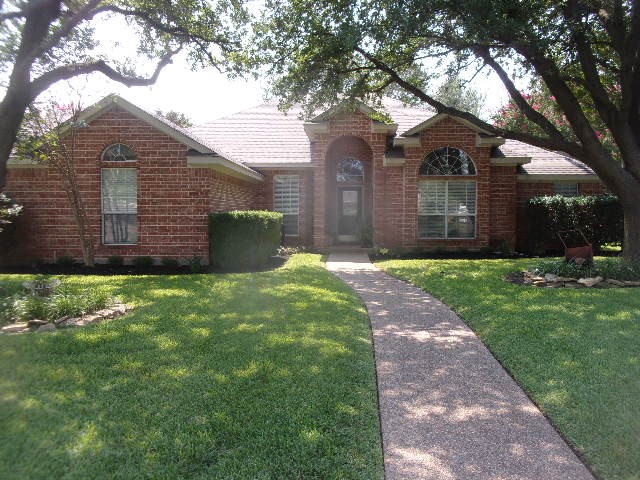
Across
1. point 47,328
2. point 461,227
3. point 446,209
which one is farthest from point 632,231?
point 47,328

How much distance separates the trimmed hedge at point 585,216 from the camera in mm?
17000

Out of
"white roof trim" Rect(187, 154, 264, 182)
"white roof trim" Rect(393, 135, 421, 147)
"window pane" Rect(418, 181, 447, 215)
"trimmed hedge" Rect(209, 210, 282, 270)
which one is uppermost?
"white roof trim" Rect(393, 135, 421, 147)

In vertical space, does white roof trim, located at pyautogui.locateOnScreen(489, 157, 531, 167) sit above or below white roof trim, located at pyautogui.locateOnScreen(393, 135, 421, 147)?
below

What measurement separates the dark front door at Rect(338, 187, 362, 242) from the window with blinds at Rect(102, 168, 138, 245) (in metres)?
8.09

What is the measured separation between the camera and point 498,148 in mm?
17953

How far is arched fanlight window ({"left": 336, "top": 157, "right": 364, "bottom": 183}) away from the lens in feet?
61.8

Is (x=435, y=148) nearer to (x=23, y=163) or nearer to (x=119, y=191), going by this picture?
(x=119, y=191)

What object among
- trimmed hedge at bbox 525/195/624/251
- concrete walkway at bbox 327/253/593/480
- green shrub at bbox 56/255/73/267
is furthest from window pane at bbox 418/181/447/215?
green shrub at bbox 56/255/73/267

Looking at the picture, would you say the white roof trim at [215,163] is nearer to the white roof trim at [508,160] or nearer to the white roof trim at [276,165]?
the white roof trim at [276,165]

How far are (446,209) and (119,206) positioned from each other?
10411mm

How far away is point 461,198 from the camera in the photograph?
56.5 feet

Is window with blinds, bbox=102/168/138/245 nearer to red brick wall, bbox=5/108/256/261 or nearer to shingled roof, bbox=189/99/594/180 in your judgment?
red brick wall, bbox=5/108/256/261

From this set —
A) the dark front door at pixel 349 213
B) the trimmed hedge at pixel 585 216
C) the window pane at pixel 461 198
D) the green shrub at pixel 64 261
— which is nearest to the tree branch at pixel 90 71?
the green shrub at pixel 64 261

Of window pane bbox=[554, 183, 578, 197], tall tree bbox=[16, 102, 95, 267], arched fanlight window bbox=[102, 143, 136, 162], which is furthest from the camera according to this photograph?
window pane bbox=[554, 183, 578, 197]
